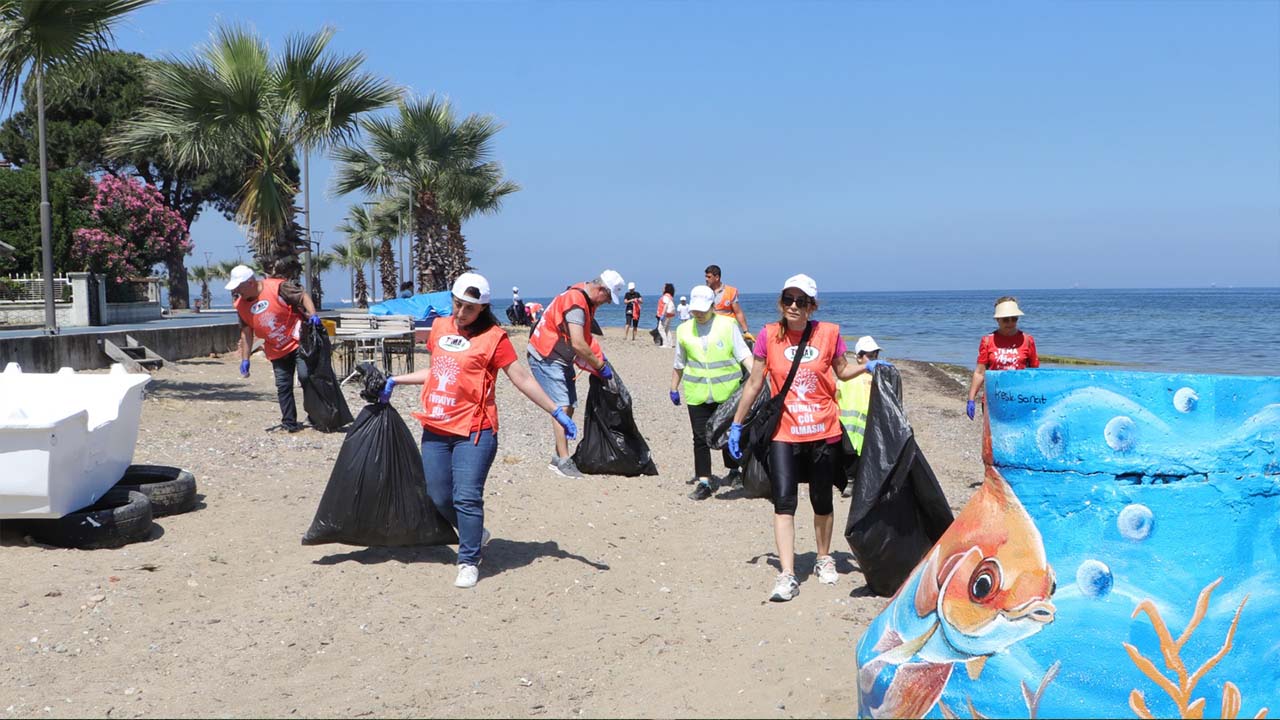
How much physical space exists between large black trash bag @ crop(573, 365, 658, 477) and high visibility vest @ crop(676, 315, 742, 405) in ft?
2.47

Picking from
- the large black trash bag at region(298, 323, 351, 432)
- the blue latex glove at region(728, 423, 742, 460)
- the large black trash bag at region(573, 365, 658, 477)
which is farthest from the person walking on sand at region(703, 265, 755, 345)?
the blue latex glove at region(728, 423, 742, 460)

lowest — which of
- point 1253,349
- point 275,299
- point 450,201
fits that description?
point 1253,349

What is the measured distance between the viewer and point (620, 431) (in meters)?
8.05

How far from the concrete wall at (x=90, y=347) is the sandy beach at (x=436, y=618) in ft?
27.7

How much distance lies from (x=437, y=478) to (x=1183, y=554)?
3.54 m

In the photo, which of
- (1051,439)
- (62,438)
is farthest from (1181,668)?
(62,438)

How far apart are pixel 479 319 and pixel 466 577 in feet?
4.08

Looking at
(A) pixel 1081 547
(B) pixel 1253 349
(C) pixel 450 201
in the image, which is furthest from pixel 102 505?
(B) pixel 1253 349

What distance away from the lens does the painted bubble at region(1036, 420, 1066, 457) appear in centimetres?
247

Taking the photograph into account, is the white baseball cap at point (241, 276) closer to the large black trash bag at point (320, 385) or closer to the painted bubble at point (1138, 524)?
the large black trash bag at point (320, 385)

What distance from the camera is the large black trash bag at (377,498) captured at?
5188 millimetres

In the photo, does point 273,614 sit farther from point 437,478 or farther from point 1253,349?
point 1253,349

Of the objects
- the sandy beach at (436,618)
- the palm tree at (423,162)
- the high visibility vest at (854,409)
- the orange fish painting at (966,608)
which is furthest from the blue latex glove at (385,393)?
the palm tree at (423,162)

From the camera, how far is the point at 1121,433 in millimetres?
2418
